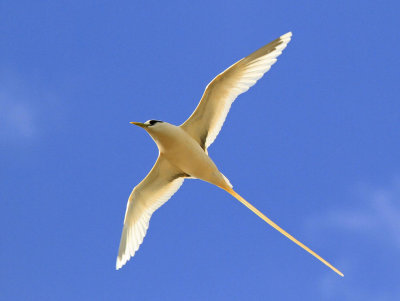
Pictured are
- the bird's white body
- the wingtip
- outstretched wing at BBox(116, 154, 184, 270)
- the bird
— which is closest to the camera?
the wingtip

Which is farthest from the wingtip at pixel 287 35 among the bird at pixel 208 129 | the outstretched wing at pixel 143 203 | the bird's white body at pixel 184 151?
the outstretched wing at pixel 143 203

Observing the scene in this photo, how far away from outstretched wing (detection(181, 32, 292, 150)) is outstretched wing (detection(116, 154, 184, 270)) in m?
1.02

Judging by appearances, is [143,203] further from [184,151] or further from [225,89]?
[225,89]

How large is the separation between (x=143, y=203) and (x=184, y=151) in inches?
69.1

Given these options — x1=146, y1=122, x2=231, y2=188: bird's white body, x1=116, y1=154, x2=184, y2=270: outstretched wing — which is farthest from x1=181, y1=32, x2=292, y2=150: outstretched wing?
x1=116, y1=154, x2=184, y2=270: outstretched wing

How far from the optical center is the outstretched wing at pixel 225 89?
10.1m

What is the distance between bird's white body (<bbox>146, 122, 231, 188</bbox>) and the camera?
10.3 m

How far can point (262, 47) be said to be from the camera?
10.1 m

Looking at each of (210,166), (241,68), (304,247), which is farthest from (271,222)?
(241,68)

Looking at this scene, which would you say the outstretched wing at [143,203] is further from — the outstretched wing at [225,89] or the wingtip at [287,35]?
the wingtip at [287,35]

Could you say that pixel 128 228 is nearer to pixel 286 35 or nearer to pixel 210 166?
pixel 210 166

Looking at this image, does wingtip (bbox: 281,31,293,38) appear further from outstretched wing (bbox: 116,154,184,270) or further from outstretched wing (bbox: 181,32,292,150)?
outstretched wing (bbox: 116,154,184,270)

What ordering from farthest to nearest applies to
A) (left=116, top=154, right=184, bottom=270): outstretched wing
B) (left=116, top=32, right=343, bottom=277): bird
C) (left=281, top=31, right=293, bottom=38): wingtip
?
(left=116, top=154, right=184, bottom=270): outstretched wing
(left=116, top=32, right=343, bottom=277): bird
(left=281, top=31, right=293, bottom=38): wingtip

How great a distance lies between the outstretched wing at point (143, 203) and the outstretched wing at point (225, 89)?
102 cm
